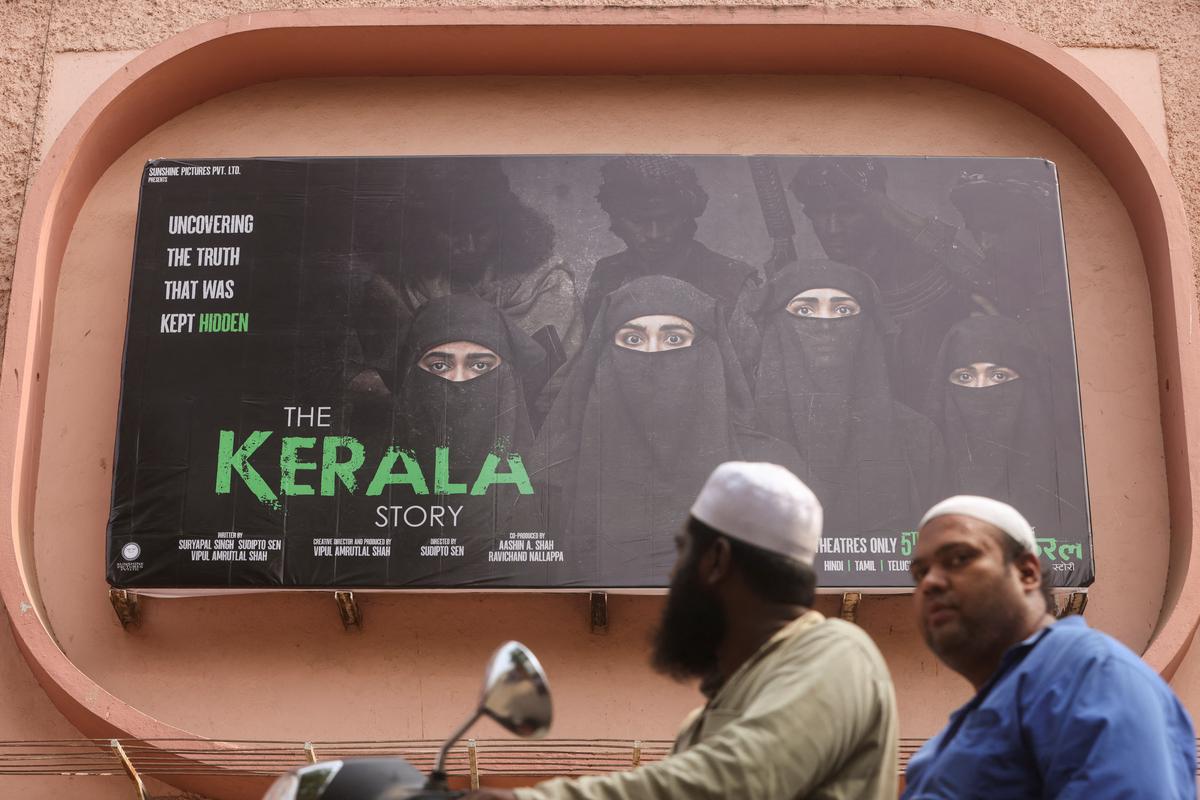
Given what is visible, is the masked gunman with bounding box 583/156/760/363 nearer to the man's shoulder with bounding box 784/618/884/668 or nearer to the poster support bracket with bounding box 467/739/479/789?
the poster support bracket with bounding box 467/739/479/789

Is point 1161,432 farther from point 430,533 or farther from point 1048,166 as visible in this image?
point 430,533

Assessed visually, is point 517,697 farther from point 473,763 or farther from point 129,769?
point 129,769

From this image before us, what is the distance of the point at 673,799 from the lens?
2930 mm

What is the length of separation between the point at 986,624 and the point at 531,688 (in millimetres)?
1262

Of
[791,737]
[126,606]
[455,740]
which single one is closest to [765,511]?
[791,737]

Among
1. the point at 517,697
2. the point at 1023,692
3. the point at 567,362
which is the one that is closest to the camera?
the point at 517,697

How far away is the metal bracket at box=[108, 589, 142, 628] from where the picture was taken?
8.24 metres

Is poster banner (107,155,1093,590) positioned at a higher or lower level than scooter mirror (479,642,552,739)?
higher

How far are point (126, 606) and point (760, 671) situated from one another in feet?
19.3

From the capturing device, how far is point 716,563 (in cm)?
345

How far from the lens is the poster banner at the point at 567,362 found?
8086 mm

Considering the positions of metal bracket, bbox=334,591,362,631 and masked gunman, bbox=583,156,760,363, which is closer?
metal bracket, bbox=334,591,362,631

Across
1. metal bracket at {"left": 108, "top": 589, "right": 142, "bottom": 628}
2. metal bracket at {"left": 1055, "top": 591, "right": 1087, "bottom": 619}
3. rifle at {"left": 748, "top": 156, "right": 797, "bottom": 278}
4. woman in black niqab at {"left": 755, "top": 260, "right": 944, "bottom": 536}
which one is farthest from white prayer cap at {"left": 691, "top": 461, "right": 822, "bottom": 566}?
metal bracket at {"left": 108, "top": 589, "right": 142, "bottom": 628}

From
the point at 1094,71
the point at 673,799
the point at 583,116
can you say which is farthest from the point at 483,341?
the point at 673,799
